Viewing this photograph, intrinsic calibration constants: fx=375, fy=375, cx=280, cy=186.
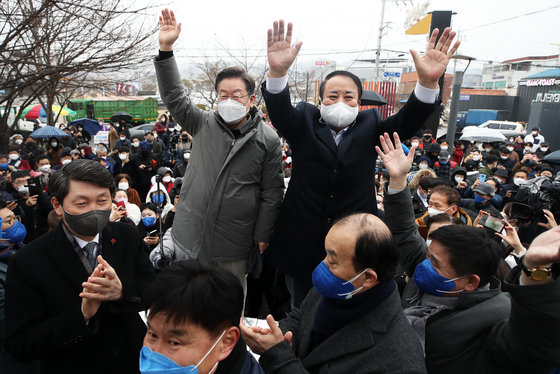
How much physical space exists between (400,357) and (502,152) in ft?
34.5

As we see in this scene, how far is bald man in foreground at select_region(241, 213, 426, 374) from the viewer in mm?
1452

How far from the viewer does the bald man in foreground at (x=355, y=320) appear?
1452mm

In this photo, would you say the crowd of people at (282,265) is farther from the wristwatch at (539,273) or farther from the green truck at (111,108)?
the green truck at (111,108)

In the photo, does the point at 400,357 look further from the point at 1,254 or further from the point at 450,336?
the point at 1,254

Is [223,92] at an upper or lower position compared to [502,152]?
upper

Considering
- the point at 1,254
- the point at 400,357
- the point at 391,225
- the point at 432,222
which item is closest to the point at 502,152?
the point at 432,222

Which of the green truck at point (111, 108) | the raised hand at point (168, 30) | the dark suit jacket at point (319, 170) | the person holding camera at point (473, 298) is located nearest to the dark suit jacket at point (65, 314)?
the dark suit jacket at point (319, 170)

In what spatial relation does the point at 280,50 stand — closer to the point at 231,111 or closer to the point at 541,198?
the point at 231,111

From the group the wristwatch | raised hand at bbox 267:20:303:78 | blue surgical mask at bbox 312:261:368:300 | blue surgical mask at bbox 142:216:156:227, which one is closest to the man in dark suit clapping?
blue surgical mask at bbox 312:261:368:300

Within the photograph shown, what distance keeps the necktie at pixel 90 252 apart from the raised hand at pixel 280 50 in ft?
4.44

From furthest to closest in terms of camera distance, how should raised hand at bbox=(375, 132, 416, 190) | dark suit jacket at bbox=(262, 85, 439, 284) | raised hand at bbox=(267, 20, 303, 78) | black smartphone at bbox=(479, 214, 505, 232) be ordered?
black smartphone at bbox=(479, 214, 505, 232) → dark suit jacket at bbox=(262, 85, 439, 284) → raised hand at bbox=(267, 20, 303, 78) → raised hand at bbox=(375, 132, 416, 190)

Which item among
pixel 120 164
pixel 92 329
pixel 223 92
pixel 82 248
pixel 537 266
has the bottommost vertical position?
pixel 120 164

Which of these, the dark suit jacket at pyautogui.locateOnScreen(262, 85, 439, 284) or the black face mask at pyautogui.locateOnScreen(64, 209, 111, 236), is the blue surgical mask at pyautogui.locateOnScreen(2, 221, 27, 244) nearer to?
the black face mask at pyautogui.locateOnScreen(64, 209, 111, 236)

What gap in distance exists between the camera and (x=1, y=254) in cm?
233
